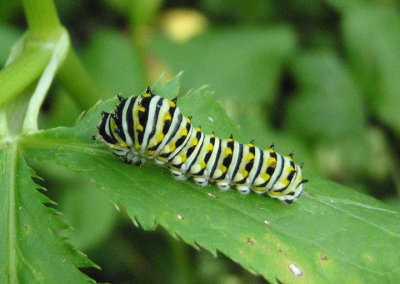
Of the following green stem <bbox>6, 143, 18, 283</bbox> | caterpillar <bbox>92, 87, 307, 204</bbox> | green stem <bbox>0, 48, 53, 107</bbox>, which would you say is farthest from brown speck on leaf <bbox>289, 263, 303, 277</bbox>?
green stem <bbox>0, 48, 53, 107</bbox>

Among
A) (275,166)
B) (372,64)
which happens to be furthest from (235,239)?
(372,64)

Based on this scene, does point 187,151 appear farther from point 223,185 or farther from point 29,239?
point 29,239

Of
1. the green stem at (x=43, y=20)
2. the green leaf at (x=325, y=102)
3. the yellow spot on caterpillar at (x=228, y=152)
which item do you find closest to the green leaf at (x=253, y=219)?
the yellow spot on caterpillar at (x=228, y=152)

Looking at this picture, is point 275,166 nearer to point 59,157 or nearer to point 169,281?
point 59,157

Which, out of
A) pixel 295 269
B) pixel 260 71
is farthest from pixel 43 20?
pixel 260 71

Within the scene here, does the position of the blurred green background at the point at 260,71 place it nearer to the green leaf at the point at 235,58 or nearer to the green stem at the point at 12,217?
the green leaf at the point at 235,58
